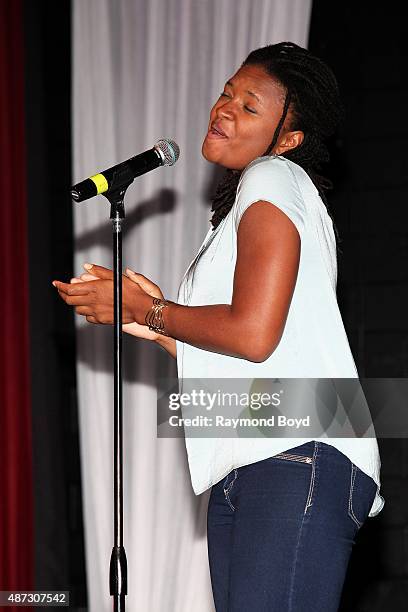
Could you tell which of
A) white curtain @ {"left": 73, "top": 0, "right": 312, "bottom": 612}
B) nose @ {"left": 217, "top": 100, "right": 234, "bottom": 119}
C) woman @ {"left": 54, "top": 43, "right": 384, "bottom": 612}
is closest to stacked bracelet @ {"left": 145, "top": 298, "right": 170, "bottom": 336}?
woman @ {"left": 54, "top": 43, "right": 384, "bottom": 612}

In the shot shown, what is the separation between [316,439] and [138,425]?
1778 millimetres

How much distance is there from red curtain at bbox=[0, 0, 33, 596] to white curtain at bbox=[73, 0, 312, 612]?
0.63 ft

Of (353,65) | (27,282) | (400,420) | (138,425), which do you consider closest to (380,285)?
(400,420)

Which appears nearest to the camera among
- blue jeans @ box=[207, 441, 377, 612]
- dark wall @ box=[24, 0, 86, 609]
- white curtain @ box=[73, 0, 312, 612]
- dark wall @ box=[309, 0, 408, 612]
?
blue jeans @ box=[207, 441, 377, 612]

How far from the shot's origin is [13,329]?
3.05 m

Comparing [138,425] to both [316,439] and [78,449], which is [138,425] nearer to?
[78,449]

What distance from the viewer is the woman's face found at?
1.51 m

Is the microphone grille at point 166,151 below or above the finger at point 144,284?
above

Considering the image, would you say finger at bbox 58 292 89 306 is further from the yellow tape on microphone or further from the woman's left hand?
the yellow tape on microphone

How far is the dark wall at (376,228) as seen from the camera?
284 centimetres

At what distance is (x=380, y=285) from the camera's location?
290cm

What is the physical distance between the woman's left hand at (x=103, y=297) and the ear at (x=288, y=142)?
0.32 m

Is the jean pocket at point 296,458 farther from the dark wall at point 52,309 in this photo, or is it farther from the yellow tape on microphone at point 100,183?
the dark wall at point 52,309

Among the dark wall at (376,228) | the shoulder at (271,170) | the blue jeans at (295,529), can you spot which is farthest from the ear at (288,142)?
the dark wall at (376,228)
